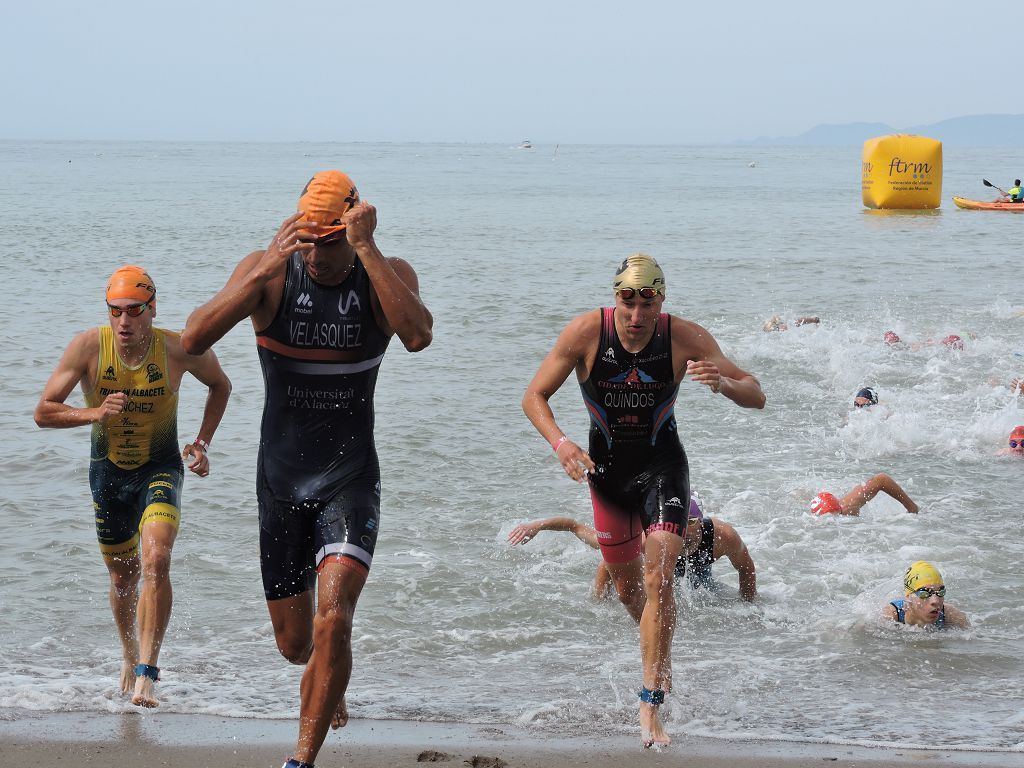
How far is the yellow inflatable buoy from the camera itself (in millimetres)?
43531

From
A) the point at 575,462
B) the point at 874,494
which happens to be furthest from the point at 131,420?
the point at 874,494

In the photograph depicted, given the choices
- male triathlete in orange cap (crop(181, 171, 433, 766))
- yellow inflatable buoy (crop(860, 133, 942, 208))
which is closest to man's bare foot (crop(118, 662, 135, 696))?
male triathlete in orange cap (crop(181, 171, 433, 766))

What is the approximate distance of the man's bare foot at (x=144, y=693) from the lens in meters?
5.70

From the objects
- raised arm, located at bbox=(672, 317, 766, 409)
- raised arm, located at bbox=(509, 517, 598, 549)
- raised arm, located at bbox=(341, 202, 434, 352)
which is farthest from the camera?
raised arm, located at bbox=(509, 517, 598, 549)

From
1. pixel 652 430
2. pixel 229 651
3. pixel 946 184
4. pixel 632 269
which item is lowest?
pixel 229 651

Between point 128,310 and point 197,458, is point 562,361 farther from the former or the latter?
point 128,310

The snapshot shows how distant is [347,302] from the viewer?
4.77 m

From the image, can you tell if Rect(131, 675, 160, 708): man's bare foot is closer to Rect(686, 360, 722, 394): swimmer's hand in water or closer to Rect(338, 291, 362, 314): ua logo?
Rect(338, 291, 362, 314): ua logo

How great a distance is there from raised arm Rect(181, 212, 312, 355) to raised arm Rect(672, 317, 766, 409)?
1955 mm

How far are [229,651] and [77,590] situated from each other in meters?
1.77

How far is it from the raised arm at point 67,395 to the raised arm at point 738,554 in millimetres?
4129

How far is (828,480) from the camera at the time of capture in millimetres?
11797

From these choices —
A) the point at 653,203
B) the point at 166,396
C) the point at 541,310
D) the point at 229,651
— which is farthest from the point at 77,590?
the point at 653,203

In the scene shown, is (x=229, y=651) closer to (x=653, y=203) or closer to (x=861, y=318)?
(x=861, y=318)
